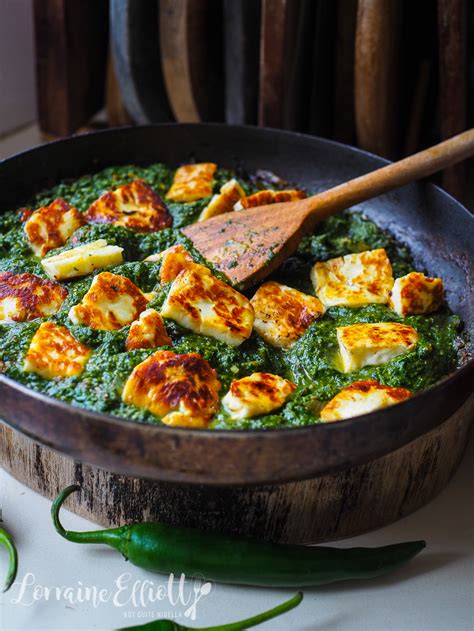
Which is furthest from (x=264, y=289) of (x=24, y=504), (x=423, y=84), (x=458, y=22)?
(x=423, y=84)

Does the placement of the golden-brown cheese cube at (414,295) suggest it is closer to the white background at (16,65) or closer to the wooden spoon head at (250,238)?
the wooden spoon head at (250,238)

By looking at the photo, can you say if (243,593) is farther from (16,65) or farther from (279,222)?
(16,65)

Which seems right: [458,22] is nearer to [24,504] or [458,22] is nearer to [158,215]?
[158,215]

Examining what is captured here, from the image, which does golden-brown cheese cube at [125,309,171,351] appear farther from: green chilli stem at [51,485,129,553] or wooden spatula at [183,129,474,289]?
green chilli stem at [51,485,129,553]

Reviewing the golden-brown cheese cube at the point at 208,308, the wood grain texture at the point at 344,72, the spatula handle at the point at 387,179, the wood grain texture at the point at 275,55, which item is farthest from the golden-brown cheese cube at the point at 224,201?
the wood grain texture at the point at 344,72

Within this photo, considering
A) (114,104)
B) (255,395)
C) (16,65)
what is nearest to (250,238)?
(255,395)

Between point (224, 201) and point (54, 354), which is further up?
point (224, 201)
